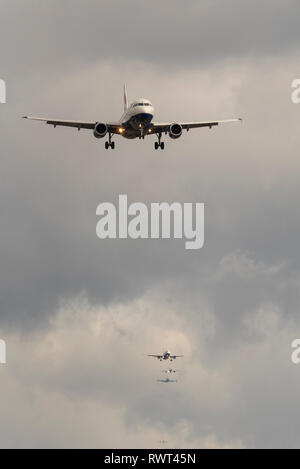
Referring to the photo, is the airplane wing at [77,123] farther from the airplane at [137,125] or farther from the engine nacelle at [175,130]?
the engine nacelle at [175,130]

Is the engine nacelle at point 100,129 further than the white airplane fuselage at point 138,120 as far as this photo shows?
Yes

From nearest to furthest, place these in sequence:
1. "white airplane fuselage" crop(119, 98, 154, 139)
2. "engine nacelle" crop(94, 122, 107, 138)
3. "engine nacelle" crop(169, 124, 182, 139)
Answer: "white airplane fuselage" crop(119, 98, 154, 139)
"engine nacelle" crop(94, 122, 107, 138)
"engine nacelle" crop(169, 124, 182, 139)

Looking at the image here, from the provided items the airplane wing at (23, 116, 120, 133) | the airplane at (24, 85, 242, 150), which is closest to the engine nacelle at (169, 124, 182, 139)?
the airplane at (24, 85, 242, 150)

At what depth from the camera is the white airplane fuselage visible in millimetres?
154750

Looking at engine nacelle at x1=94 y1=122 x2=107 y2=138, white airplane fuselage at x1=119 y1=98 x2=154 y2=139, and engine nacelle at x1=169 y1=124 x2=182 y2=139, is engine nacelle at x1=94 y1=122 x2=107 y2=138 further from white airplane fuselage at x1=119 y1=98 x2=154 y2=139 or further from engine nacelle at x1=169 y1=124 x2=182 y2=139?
engine nacelle at x1=169 y1=124 x2=182 y2=139

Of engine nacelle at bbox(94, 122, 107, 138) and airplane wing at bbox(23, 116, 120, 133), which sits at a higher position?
airplane wing at bbox(23, 116, 120, 133)

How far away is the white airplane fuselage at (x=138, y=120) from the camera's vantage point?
6093 inches

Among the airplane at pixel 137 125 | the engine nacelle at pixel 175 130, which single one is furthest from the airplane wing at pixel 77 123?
the engine nacelle at pixel 175 130

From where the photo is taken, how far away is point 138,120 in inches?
6093

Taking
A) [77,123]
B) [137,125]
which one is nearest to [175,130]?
[137,125]

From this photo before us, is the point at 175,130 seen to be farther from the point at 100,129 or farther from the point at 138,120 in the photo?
the point at 100,129
